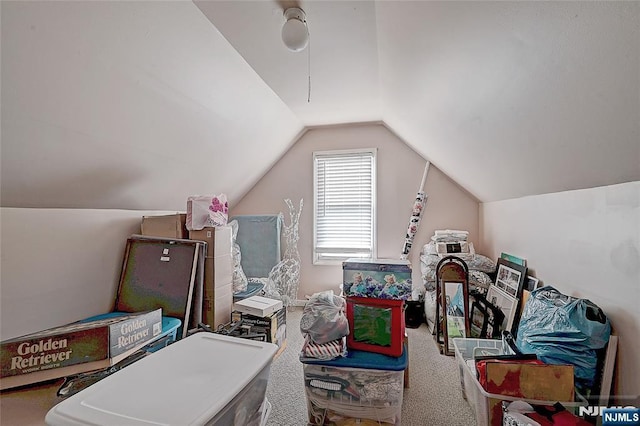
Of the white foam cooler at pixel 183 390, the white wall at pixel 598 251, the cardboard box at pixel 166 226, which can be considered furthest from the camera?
the cardboard box at pixel 166 226

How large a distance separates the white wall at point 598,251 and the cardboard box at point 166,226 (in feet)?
8.90

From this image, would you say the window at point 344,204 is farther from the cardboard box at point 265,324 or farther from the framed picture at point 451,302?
the cardboard box at point 265,324

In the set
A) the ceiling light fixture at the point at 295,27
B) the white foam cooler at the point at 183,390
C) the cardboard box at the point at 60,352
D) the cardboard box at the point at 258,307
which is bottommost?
the cardboard box at the point at 258,307

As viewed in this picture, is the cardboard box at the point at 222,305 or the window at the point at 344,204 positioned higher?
the window at the point at 344,204

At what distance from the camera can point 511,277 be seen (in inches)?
90.3

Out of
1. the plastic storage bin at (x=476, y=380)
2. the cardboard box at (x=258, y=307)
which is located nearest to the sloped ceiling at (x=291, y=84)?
the plastic storage bin at (x=476, y=380)

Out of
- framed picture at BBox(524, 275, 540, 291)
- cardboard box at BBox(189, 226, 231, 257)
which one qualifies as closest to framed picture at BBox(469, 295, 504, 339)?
framed picture at BBox(524, 275, 540, 291)

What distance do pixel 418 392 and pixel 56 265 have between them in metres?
2.51

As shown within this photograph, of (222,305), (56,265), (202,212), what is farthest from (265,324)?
(56,265)

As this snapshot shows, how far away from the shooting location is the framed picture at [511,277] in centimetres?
212

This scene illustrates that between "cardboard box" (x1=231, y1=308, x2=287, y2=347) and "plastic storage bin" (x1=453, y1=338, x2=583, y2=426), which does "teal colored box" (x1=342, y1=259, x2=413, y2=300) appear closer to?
"plastic storage bin" (x1=453, y1=338, x2=583, y2=426)

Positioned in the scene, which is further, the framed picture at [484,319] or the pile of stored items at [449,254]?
the pile of stored items at [449,254]
